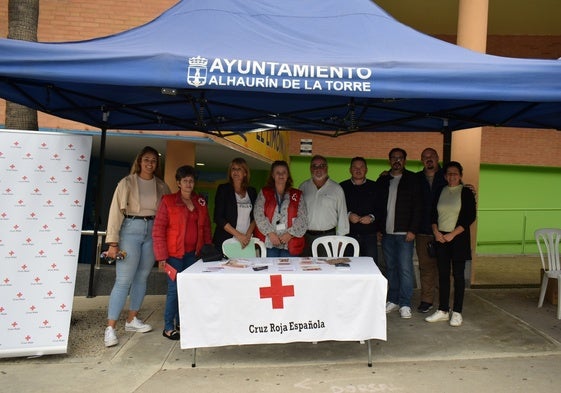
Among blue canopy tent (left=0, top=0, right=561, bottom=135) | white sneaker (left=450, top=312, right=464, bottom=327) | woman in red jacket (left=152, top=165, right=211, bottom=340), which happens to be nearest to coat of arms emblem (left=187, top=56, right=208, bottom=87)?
blue canopy tent (left=0, top=0, right=561, bottom=135)

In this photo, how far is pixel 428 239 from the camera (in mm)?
4938

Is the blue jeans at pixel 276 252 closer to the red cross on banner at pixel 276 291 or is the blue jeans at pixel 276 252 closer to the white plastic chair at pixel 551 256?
the red cross on banner at pixel 276 291

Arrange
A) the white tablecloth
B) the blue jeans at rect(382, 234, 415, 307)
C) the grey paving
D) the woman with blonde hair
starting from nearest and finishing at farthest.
Answer: 1. the grey paving
2. the white tablecloth
3. the woman with blonde hair
4. the blue jeans at rect(382, 234, 415, 307)

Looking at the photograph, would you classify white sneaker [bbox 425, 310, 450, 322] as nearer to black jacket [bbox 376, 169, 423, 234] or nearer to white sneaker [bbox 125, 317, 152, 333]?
black jacket [bbox 376, 169, 423, 234]

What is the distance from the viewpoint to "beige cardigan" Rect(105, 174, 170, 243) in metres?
4.01

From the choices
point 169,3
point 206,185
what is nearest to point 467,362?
point 169,3

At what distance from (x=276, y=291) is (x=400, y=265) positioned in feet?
6.42

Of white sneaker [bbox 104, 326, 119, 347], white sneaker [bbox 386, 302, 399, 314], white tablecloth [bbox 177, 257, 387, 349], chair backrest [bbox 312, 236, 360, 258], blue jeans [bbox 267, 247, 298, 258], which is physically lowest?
white sneaker [bbox 104, 326, 119, 347]

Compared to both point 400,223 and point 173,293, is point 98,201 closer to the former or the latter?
point 173,293

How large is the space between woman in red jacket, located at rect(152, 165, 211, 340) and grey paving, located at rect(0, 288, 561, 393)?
39 cm

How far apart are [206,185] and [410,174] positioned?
866 cm

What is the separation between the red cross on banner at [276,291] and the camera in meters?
3.44

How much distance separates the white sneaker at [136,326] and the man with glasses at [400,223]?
2.59 m

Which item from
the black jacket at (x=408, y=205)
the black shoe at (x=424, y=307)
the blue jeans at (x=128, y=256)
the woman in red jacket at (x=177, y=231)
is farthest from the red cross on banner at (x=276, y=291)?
the black shoe at (x=424, y=307)
